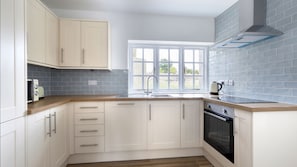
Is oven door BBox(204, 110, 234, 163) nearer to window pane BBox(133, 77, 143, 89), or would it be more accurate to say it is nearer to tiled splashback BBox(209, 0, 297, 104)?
tiled splashback BBox(209, 0, 297, 104)

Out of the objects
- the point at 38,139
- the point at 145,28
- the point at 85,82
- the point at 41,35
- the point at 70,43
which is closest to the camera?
the point at 38,139

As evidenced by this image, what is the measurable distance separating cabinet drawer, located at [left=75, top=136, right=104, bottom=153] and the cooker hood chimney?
214 centimetres

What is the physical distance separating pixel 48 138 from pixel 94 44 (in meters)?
1.52

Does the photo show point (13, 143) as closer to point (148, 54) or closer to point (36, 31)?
point (36, 31)

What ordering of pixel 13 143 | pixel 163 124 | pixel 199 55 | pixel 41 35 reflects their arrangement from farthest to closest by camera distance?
pixel 199 55 → pixel 163 124 → pixel 41 35 → pixel 13 143

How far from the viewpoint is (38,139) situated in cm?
167

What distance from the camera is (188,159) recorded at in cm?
265

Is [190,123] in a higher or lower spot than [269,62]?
lower

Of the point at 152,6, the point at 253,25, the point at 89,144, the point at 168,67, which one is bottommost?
the point at 89,144

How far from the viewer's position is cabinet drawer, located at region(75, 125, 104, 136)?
248 centimetres

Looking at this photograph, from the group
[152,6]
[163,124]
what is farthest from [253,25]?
[163,124]

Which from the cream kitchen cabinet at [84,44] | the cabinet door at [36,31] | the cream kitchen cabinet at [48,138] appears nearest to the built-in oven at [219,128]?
the cream kitchen cabinet at [84,44]

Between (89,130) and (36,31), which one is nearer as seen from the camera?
(36,31)

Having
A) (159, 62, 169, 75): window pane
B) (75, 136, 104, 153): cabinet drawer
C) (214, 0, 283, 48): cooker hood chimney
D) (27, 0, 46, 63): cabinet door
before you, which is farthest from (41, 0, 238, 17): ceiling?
(75, 136, 104, 153): cabinet drawer
